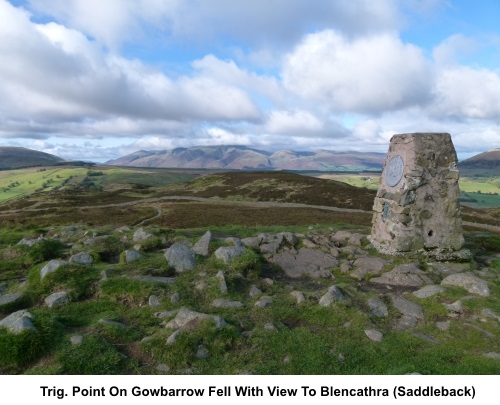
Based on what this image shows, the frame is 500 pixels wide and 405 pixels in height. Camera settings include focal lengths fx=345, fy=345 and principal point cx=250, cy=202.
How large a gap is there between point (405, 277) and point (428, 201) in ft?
14.7

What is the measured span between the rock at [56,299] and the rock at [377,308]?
957 cm

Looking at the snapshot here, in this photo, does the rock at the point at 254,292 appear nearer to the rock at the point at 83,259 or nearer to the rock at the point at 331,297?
the rock at the point at 331,297

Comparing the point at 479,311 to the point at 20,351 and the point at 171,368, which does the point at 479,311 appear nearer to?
the point at 171,368

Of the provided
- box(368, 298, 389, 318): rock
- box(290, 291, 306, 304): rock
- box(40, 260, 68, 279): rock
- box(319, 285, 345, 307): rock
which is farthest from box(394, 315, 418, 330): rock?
box(40, 260, 68, 279): rock

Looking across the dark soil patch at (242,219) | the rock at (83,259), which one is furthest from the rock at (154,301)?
the dark soil patch at (242,219)

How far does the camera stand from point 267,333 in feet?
30.1

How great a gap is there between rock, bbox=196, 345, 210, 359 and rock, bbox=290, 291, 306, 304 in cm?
379

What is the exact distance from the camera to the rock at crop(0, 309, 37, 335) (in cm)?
830

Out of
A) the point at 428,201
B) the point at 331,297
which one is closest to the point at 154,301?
the point at 331,297

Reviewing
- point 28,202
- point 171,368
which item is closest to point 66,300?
point 171,368

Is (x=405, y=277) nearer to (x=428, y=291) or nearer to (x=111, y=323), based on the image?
(x=428, y=291)

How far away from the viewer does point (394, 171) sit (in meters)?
17.1

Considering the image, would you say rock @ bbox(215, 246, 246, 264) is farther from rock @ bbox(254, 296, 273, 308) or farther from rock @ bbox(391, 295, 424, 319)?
rock @ bbox(391, 295, 424, 319)
